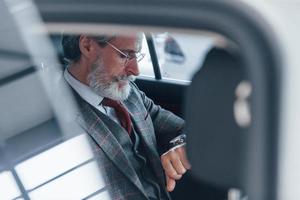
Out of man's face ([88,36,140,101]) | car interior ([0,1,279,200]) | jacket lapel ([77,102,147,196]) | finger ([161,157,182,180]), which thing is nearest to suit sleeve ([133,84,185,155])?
finger ([161,157,182,180])

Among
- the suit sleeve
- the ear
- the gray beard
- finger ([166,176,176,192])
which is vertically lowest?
finger ([166,176,176,192])

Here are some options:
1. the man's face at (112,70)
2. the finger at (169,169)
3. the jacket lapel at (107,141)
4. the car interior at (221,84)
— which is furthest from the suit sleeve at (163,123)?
the car interior at (221,84)

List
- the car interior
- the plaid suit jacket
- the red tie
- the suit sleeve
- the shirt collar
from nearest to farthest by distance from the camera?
the car interior, the plaid suit jacket, the shirt collar, the red tie, the suit sleeve

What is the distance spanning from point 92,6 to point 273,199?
529 mm

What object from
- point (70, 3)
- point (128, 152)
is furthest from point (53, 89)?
point (70, 3)

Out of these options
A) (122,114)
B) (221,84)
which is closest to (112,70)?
(122,114)

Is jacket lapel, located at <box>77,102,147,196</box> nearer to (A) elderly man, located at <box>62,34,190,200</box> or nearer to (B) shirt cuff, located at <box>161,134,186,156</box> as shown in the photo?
(A) elderly man, located at <box>62,34,190,200</box>

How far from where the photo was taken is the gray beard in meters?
2.48

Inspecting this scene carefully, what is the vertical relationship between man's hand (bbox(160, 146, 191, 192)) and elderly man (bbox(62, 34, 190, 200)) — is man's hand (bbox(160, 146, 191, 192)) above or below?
below

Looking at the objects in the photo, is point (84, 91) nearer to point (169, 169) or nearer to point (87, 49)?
point (87, 49)

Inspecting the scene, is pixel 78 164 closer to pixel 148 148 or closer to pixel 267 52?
pixel 148 148

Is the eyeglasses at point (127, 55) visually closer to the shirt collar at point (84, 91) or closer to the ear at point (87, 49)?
the ear at point (87, 49)

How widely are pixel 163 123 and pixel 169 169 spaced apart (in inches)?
14.3

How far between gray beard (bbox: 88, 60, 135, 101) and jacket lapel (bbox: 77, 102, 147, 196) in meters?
0.11
